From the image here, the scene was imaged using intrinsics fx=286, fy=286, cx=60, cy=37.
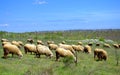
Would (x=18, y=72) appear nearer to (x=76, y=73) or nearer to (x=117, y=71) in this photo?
(x=76, y=73)

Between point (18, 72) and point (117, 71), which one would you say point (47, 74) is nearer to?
point (18, 72)

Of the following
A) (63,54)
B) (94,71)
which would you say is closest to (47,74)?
(94,71)

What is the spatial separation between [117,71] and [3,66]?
963cm

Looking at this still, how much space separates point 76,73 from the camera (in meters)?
20.3

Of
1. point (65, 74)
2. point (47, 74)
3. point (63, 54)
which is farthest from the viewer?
point (63, 54)

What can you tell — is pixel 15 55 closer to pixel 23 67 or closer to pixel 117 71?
pixel 23 67

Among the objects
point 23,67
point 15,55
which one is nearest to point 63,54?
point 15,55

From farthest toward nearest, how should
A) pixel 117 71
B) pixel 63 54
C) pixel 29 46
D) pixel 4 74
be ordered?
pixel 29 46 < pixel 63 54 < pixel 117 71 < pixel 4 74

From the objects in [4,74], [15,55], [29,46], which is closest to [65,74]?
[4,74]

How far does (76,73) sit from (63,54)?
760 cm

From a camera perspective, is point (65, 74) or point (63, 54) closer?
point (65, 74)

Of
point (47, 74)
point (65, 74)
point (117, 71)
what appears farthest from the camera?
point (117, 71)

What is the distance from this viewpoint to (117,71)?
24.0m

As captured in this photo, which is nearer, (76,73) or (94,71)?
(76,73)
